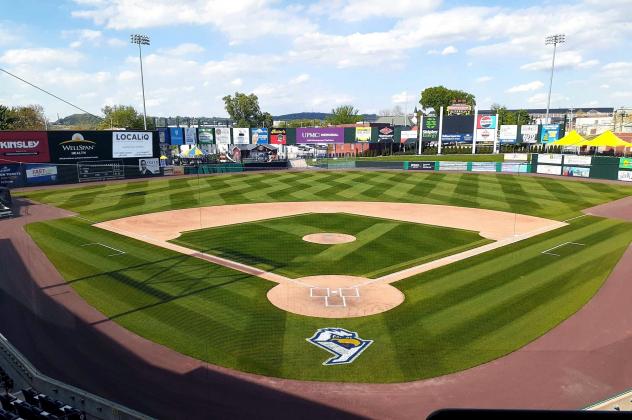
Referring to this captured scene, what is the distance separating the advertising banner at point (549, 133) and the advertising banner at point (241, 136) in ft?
163

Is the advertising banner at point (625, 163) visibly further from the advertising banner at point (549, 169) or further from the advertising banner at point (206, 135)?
the advertising banner at point (206, 135)

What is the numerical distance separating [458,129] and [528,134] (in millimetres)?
12644

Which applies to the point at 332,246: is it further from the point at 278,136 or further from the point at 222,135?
the point at 222,135

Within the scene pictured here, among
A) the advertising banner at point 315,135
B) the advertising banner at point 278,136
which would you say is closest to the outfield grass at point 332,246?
the advertising banner at point 315,135

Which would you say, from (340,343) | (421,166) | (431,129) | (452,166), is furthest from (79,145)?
(431,129)

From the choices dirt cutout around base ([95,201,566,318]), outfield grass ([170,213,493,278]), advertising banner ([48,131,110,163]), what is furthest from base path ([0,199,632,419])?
advertising banner ([48,131,110,163])

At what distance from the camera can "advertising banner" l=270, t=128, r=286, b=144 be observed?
72000 millimetres

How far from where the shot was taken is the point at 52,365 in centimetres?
1190

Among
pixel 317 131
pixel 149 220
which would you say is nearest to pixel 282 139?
pixel 317 131

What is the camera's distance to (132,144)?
50031 mm

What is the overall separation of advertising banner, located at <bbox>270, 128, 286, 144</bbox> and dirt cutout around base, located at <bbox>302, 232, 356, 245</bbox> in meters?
48.1

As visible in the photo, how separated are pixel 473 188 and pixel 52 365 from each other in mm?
39752

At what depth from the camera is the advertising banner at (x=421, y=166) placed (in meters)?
60.2

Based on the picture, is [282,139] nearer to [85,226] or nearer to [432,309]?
[85,226]
